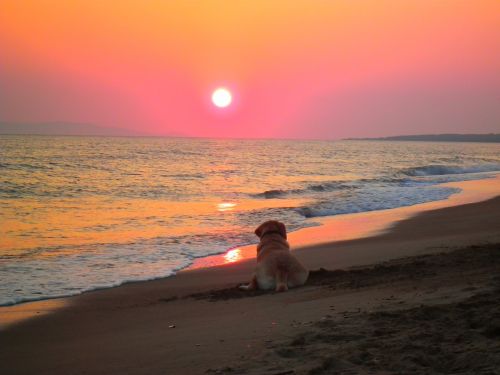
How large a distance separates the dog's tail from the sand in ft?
0.74

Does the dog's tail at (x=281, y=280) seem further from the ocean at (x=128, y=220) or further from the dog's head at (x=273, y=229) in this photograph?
the ocean at (x=128, y=220)

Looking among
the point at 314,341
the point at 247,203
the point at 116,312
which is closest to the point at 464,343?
the point at 314,341

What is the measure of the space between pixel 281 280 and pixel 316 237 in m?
5.69

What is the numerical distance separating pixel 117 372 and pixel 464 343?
8.15ft

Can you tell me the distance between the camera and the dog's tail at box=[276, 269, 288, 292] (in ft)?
21.3

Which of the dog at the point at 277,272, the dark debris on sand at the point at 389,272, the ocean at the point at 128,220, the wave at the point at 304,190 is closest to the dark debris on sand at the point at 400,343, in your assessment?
the dark debris on sand at the point at 389,272

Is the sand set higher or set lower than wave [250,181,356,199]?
lower

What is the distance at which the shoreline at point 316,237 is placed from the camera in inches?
255

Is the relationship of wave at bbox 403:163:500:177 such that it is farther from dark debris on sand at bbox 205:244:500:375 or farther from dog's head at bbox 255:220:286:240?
dark debris on sand at bbox 205:244:500:375

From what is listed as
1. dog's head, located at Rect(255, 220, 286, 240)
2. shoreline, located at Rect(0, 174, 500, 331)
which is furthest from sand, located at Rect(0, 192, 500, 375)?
dog's head, located at Rect(255, 220, 286, 240)

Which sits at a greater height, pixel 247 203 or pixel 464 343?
pixel 247 203

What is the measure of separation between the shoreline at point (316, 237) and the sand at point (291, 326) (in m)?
0.18

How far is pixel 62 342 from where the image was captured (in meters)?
5.03

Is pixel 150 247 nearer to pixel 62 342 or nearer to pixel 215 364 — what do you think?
pixel 62 342
